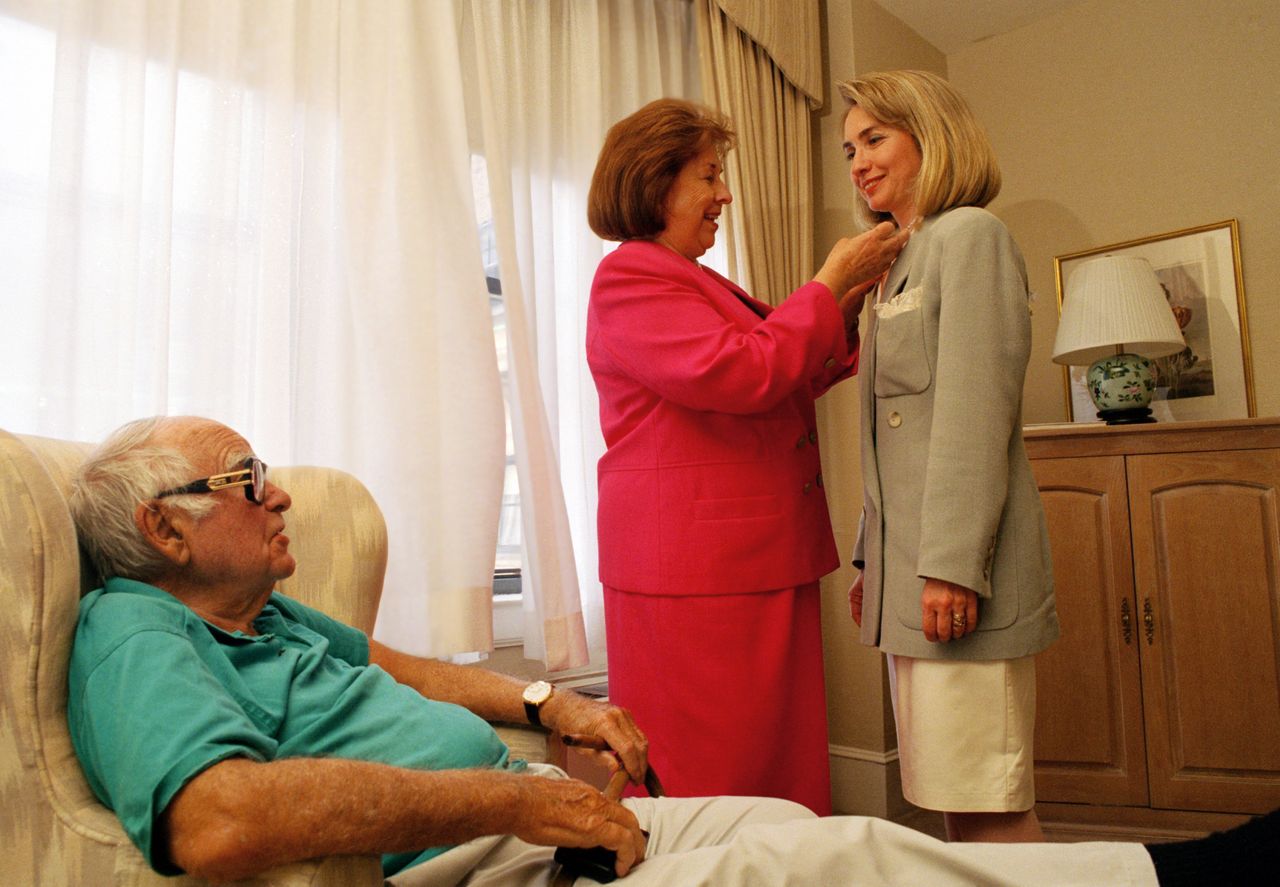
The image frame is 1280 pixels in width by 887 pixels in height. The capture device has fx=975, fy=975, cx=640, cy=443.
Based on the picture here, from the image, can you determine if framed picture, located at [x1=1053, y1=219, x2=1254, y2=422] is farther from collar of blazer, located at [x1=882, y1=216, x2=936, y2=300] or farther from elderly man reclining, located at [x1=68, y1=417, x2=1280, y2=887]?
elderly man reclining, located at [x1=68, y1=417, x2=1280, y2=887]

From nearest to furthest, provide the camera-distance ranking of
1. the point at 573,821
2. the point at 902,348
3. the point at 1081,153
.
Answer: the point at 573,821, the point at 902,348, the point at 1081,153

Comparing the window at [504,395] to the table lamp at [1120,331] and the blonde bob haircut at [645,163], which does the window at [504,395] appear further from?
the table lamp at [1120,331]

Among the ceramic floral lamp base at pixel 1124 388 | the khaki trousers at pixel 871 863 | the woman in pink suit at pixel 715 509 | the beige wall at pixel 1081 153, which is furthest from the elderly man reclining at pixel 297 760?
the ceramic floral lamp base at pixel 1124 388

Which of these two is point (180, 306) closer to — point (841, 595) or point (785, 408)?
point (785, 408)

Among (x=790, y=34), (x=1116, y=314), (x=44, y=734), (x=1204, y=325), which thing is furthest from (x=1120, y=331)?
(x=44, y=734)

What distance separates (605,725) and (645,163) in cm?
101

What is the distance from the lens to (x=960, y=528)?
1.37m

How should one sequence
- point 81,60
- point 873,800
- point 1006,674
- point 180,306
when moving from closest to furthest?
point 1006,674
point 81,60
point 180,306
point 873,800

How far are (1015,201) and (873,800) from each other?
7.02 feet

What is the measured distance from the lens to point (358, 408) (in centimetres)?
201

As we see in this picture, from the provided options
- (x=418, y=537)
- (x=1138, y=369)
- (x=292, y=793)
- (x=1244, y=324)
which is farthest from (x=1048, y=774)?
(x=292, y=793)

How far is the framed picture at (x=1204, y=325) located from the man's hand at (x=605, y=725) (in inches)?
97.1

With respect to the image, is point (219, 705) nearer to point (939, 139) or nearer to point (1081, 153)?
point (939, 139)

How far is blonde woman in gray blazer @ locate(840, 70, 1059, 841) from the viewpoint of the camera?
138cm
